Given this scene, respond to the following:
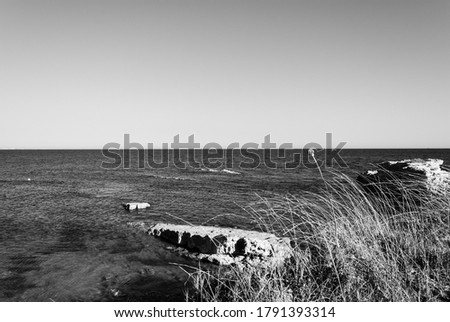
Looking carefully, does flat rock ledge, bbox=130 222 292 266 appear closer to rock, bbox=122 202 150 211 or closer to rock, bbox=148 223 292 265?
rock, bbox=148 223 292 265

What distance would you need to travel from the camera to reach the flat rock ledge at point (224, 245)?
31.0 feet

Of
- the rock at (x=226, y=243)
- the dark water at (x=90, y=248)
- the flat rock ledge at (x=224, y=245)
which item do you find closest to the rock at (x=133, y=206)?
the dark water at (x=90, y=248)

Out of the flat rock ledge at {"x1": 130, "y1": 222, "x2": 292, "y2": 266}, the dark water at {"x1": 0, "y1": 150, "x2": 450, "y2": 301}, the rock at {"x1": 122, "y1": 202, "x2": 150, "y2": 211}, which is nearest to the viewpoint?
the dark water at {"x1": 0, "y1": 150, "x2": 450, "y2": 301}

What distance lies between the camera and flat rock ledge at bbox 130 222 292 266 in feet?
31.0

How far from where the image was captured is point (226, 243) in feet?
33.6

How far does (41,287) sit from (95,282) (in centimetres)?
142

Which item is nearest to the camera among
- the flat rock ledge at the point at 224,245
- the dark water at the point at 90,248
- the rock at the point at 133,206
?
the dark water at the point at 90,248

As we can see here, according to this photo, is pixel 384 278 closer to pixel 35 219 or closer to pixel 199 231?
pixel 199 231

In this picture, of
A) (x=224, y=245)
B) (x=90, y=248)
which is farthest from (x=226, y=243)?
(x=90, y=248)

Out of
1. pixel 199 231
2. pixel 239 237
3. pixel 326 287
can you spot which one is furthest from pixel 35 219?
pixel 326 287

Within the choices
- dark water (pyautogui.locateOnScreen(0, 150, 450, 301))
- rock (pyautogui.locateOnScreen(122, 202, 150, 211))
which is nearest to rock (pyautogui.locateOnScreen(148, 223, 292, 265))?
dark water (pyautogui.locateOnScreen(0, 150, 450, 301))

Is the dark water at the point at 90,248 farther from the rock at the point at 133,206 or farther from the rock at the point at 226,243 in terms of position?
the rock at the point at 226,243

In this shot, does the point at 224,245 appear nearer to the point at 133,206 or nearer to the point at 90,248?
the point at 90,248

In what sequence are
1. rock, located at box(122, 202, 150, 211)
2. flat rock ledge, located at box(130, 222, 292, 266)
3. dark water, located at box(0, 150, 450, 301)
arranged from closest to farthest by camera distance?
1. dark water, located at box(0, 150, 450, 301)
2. flat rock ledge, located at box(130, 222, 292, 266)
3. rock, located at box(122, 202, 150, 211)
